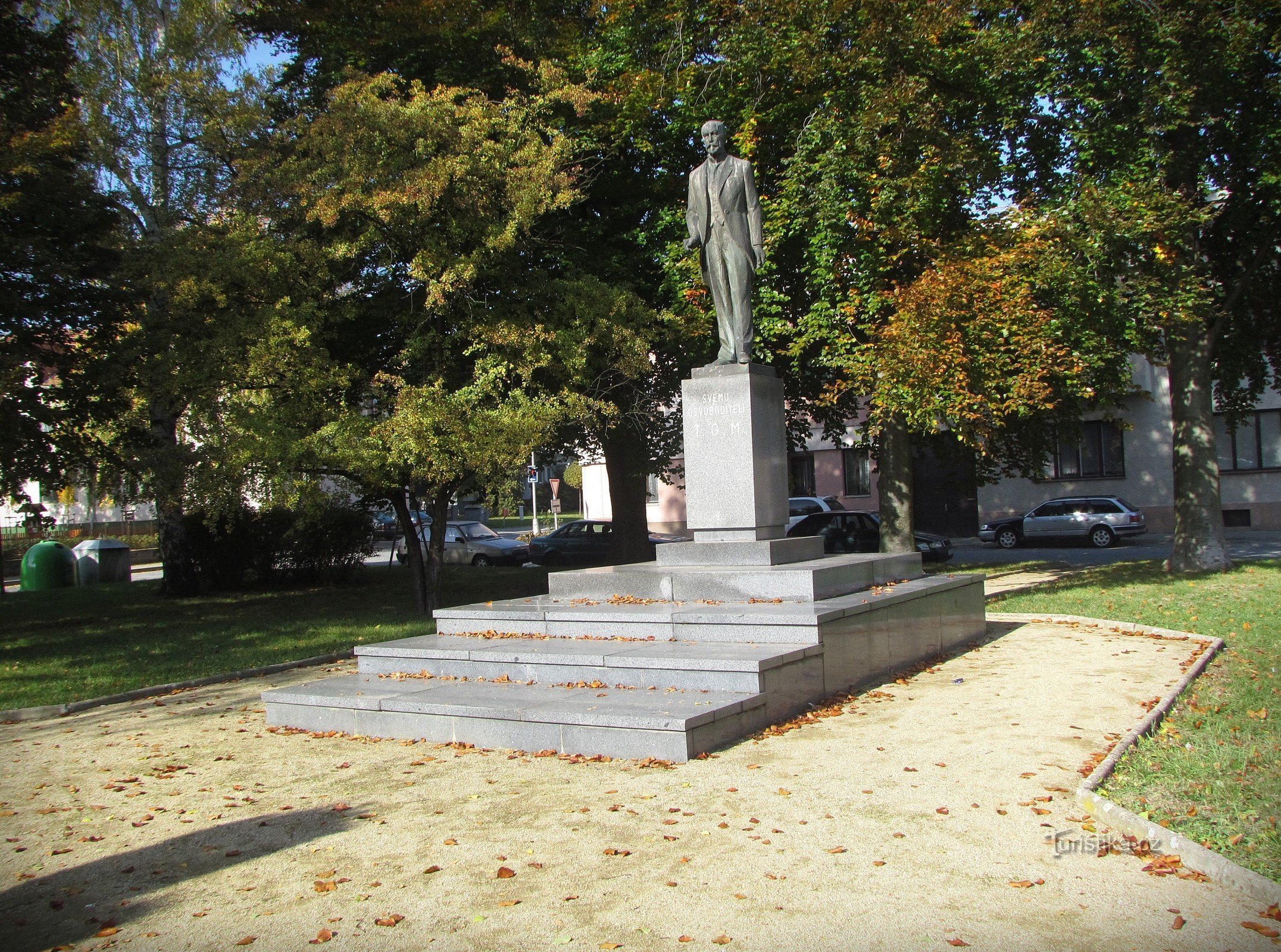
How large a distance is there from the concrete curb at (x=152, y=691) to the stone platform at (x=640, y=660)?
2.63 m

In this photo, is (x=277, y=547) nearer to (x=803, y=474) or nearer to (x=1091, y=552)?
(x=1091, y=552)

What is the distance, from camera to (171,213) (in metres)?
19.3

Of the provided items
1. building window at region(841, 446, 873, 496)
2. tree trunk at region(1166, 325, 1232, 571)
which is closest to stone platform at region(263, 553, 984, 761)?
tree trunk at region(1166, 325, 1232, 571)

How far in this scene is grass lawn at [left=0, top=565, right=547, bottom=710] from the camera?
11789mm

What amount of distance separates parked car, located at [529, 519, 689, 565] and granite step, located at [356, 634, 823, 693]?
18.2m

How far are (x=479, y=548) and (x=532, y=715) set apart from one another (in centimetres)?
2393

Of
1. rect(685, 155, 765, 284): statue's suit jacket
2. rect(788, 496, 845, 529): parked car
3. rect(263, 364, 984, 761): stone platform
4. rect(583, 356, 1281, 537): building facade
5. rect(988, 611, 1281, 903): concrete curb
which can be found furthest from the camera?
rect(583, 356, 1281, 537): building facade

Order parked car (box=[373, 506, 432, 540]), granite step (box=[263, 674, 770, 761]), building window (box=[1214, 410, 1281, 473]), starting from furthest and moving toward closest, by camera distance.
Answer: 1. building window (box=[1214, 410, 1281, 473])
2. parked car (box=[373, 506, 432, 540])
3. granite step (box=[263, 674, 770, 761])

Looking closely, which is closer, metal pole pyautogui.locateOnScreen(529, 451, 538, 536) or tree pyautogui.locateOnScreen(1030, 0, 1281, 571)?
tree pyautogui.locateOnScreen(1030, 0, 1281, 571)

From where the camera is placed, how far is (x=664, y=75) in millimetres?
16891

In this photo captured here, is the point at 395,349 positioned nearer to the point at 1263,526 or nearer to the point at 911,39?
the point at 911,39

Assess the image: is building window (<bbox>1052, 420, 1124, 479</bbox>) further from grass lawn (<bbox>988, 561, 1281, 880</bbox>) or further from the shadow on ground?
the shadow on ground

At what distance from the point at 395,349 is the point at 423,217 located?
322cm

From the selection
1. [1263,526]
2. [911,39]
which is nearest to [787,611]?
[911,39]
